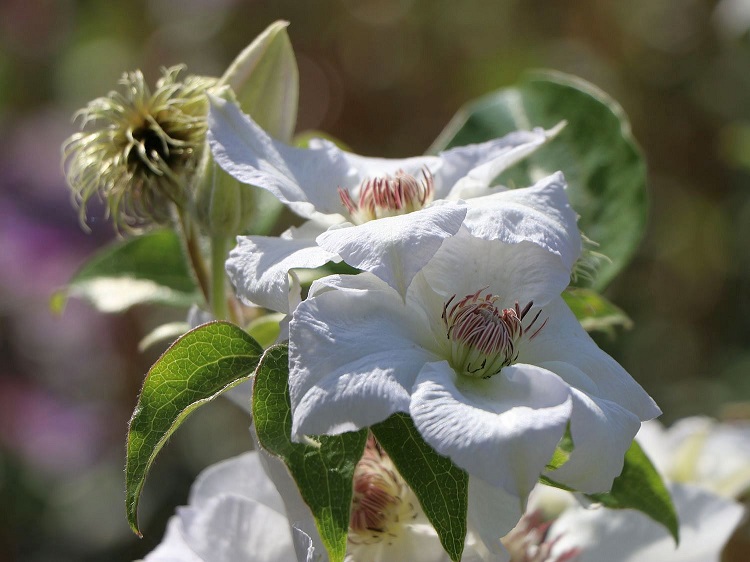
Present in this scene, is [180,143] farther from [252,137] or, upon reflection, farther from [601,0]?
[601,0]

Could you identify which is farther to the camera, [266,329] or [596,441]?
[266,329]

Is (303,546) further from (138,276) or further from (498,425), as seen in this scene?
(138,276)

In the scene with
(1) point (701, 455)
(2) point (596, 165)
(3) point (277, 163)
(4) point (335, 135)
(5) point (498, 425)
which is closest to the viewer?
(5) point (498, 425)

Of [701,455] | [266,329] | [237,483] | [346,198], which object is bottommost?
[701,455]

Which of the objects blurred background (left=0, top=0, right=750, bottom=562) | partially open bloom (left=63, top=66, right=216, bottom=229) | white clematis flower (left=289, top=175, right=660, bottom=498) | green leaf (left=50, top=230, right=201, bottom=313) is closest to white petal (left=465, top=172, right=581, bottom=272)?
white clematis flower (left=289, top=175, right=660, bottom=498)

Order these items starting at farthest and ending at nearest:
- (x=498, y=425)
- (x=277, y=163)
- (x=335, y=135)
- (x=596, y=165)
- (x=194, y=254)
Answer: (x=335, y=135) < (x=596, y=165) < (x=194, y=254) < (x=277, y=163) < (x=498, y=425)

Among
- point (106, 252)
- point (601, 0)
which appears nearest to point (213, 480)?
point (106, 252)

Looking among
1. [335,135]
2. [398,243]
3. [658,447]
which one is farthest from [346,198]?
[335,135]

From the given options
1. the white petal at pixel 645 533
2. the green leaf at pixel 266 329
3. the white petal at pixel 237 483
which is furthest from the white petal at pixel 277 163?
the white petal at pixel 645 533
